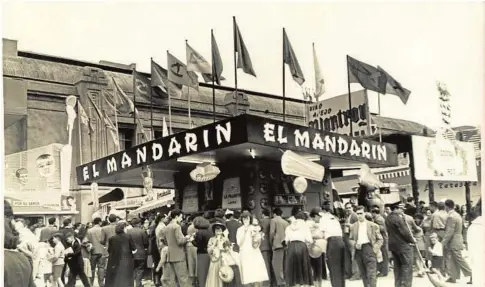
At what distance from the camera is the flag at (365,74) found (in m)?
9.38

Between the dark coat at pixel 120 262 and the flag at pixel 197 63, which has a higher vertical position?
the flag at pixel 197 63

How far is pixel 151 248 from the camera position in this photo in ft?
30.5

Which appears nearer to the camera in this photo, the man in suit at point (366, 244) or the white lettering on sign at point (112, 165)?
the man in suit at point (366, 244)

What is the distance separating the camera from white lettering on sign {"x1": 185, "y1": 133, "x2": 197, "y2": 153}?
843 cm

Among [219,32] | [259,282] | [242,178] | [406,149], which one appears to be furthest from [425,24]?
[259,282]

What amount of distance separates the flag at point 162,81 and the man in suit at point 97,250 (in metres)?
2.27

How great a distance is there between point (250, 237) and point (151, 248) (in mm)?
1774

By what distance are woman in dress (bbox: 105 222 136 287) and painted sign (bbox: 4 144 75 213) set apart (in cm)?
83

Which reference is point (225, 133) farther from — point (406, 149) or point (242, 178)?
point (406, 149)

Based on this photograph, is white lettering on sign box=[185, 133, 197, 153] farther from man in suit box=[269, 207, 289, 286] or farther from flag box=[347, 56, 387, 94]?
flag box=[347, 56, 387, 94]

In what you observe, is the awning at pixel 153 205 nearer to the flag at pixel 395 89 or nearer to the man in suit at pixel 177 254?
the man in suit at pixel 177 254

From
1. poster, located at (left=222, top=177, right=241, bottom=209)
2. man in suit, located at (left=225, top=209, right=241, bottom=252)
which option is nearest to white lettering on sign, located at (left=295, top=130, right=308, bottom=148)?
man in suit, located at (left=225, top=209, right=241, bottom=252)

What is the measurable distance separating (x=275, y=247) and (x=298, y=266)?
0.58 metres

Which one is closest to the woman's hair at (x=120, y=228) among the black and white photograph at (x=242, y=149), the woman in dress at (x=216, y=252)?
the black and white photograph at (x=242, y=149)
